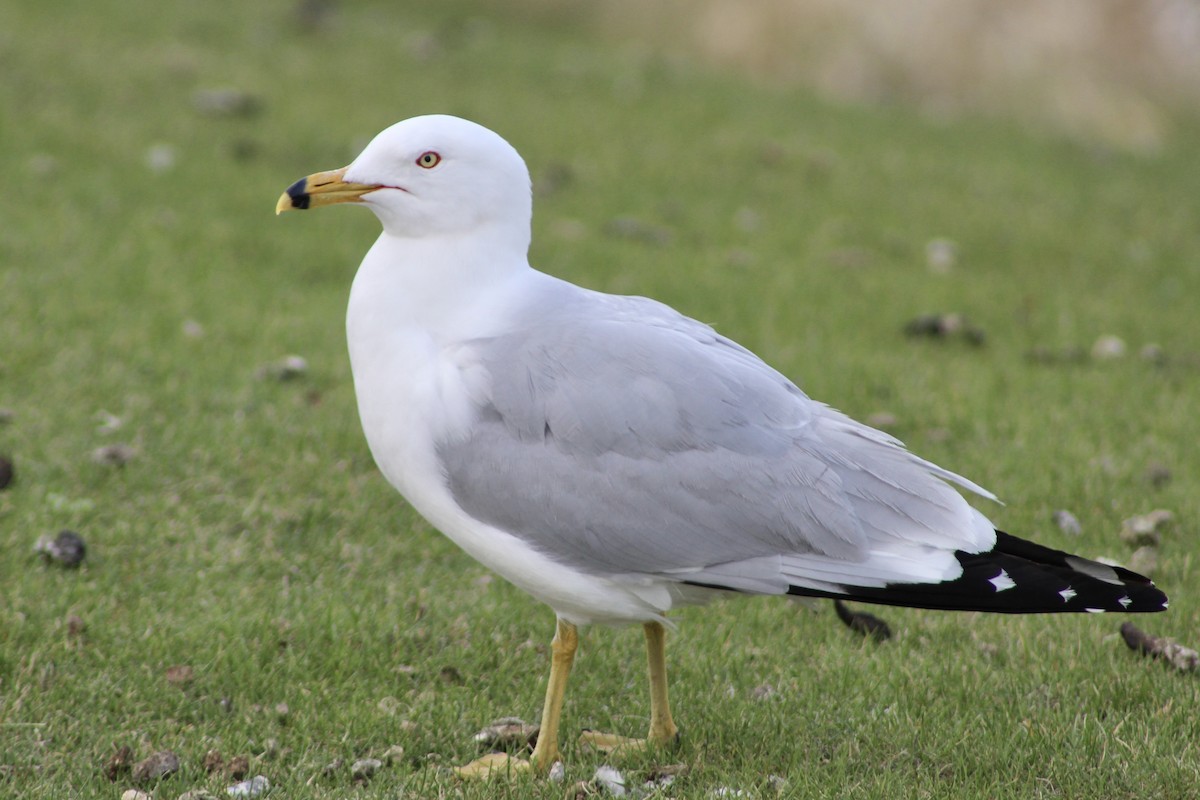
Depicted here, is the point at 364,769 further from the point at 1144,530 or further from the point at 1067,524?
the point at 1144,530

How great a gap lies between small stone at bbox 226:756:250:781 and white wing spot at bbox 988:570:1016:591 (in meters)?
2.00

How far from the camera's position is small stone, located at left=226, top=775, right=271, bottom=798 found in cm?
339

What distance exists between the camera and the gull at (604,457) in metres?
3.31

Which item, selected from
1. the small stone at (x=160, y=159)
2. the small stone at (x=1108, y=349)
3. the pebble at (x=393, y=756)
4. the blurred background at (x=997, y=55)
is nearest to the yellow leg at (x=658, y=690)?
the pebble at (x=393, y=756)

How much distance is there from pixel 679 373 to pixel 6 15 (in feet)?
32.3

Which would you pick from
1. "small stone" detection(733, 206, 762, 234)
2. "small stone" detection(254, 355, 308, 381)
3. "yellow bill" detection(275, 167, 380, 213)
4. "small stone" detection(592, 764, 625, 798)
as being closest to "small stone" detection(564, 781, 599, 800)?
"small stone" detection(592, 764, 625, 798)

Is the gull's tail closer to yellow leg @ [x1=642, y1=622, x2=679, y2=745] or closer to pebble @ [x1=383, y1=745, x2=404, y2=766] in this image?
yellow leg @ [x1=642, y1=622, x2=679, y2=745]

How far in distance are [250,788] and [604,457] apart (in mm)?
1260

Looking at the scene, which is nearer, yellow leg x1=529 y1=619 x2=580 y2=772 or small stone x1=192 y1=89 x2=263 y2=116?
yellow leg x1=529 y1=619 x2=580 y2=772

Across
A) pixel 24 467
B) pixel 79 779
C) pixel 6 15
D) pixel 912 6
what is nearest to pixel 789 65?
pixel 912 6

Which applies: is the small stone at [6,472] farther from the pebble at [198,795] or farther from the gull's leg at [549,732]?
the gull's leg at [549,732]

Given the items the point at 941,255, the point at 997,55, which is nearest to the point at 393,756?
the point at 941,255

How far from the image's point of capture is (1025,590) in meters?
3.21

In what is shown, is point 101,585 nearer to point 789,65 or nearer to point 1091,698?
point 1091,698
